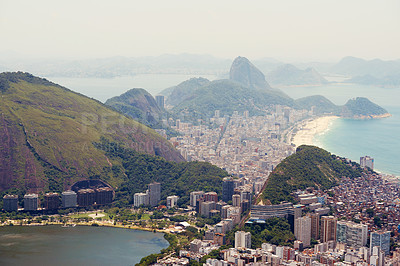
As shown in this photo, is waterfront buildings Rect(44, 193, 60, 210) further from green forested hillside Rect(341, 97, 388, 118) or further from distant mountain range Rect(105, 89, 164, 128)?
green forested hillside Rect(341, 97, 388, 118)

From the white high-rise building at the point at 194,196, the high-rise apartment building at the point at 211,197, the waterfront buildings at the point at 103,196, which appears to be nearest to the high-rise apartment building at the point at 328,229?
the high-rise apartment building at the point at 211,197

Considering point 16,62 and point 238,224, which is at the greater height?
point 16,62

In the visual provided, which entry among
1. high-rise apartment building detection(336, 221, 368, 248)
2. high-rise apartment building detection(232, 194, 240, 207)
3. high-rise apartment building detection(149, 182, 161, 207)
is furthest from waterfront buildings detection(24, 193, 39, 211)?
high-rise apartment building detection(336, 221, 368, 248)

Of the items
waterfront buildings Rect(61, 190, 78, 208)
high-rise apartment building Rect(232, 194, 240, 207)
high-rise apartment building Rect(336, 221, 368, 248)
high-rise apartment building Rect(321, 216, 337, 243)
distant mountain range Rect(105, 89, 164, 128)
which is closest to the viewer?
high-rise apartment building Rect(336, 221, 368, 248)

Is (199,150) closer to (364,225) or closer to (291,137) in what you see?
(291,137)

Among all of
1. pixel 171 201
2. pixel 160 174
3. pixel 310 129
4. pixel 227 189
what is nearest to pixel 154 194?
pixel 171 201

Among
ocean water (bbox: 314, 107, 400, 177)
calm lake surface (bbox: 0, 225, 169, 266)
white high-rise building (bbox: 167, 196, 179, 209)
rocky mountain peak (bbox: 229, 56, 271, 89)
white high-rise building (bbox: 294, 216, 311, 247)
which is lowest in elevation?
calm lake surface (bbox: 0, 225, 169, 266)

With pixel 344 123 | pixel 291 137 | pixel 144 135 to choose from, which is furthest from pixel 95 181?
pixel 344 123
